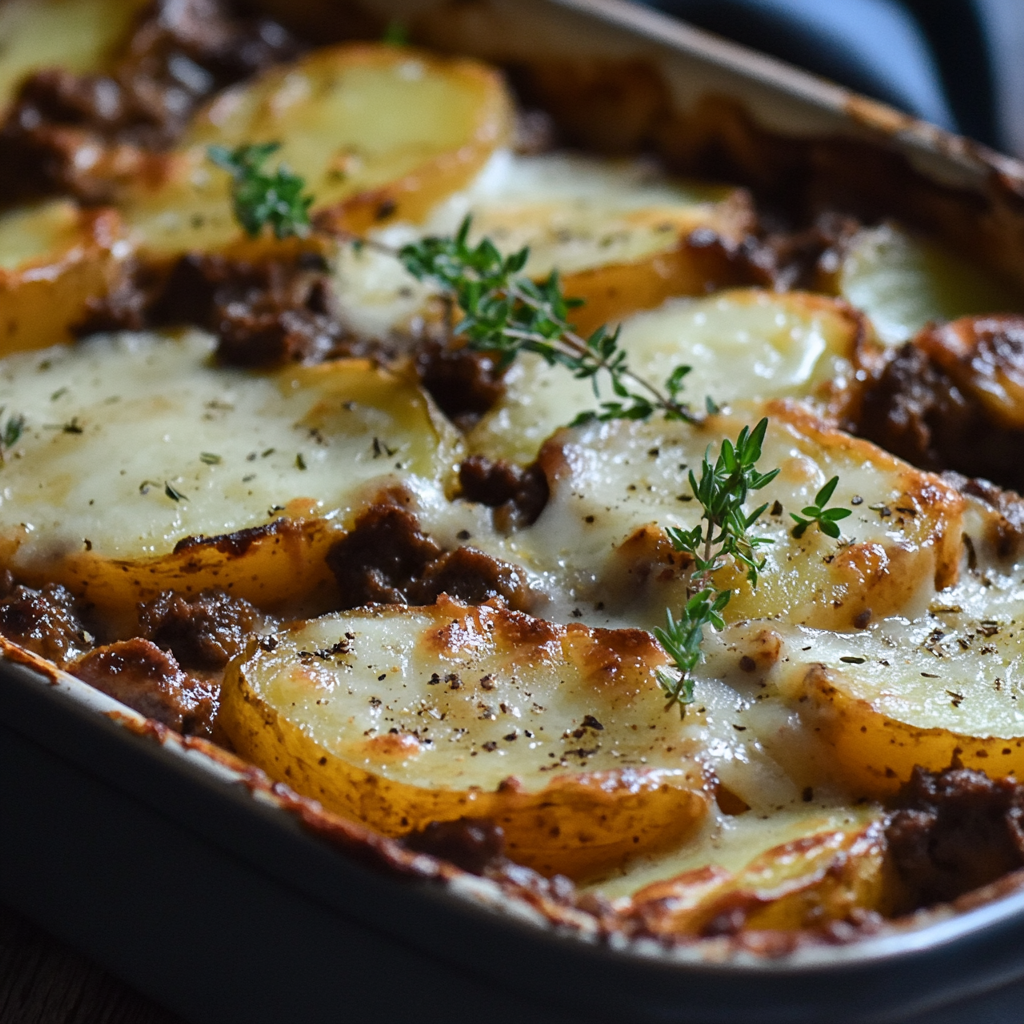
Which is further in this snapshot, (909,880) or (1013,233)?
(1013,233)

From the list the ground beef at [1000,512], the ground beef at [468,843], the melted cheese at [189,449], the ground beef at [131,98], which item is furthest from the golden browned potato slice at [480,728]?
the ground beef at [131,98]

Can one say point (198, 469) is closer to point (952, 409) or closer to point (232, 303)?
point (232, 303)

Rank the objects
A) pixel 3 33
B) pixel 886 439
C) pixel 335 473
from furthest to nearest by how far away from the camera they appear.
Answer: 1. pixel 3 33
2. pixel 886 439
3. pixel 335 473

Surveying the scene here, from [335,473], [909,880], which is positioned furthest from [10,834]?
[909,880]

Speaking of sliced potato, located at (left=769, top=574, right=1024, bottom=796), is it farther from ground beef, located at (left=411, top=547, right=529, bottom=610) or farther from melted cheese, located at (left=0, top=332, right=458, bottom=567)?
melted cheese, located at (left=0, top=332, right=458, bottom=567)

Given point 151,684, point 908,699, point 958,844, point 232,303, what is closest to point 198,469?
point 151,684

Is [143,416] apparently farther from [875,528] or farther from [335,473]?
[875,528]

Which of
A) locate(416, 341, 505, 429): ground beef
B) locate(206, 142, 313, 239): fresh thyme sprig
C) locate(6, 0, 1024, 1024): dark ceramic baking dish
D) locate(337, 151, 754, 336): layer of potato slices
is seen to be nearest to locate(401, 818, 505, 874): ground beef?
locate(6, 0, 1024, 1024): dark ceramic baking dish
